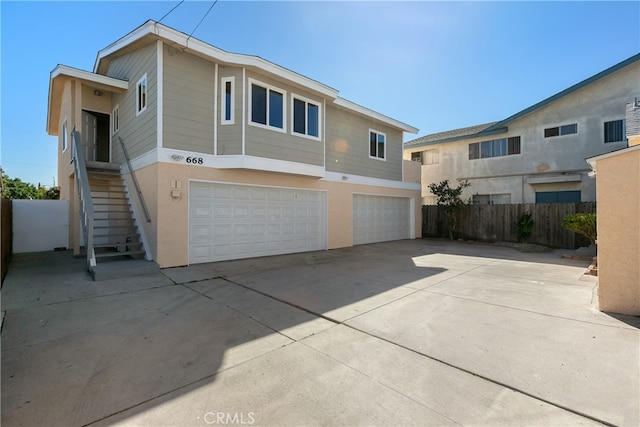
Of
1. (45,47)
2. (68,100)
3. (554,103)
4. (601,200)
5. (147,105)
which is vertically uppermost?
(554,103)

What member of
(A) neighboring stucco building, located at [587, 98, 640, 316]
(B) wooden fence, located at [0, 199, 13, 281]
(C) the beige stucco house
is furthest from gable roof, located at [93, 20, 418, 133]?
(A) neighboring stucco building, located at [587, 98, 640, 316]

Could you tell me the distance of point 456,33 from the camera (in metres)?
8.47

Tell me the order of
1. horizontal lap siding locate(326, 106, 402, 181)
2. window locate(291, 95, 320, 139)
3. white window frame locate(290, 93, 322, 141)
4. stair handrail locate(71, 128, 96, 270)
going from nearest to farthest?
1. stair handrail locate(71, 128, 96, 270)
2. white window frame locate(290, 93, 322, 141)
3. window locate(291, 95, 320, 139)
4. horizontal lap siding locate(326, 106, 402, 181)

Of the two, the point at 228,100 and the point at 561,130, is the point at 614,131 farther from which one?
the point at 228,100

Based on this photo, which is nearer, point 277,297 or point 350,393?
point 350,393

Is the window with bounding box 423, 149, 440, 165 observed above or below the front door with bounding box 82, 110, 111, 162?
above

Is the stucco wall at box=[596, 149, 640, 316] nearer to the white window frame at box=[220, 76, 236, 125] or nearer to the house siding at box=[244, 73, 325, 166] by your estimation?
the house siding at box=[244, 73, 325, 166]

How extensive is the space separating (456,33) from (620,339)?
325 inches

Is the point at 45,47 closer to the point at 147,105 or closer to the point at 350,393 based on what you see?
the point at 147,105

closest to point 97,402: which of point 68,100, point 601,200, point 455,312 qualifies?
point 455,312

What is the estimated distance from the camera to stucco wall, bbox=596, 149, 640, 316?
4156 millimetres

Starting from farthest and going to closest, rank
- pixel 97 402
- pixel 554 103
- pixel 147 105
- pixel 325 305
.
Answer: pixel 554 103
pixel 147 105
pixel 325 305
pixel 97 402

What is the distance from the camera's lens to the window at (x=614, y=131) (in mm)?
13969

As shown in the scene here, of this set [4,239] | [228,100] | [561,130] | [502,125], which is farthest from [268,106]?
[561,130]
